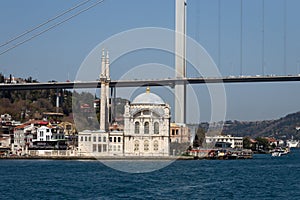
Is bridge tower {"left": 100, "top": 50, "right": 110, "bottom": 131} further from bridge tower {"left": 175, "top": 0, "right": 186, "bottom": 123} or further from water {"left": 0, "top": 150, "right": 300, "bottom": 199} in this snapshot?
water {"left": 0, "top": 150, "right": 300, "bottom": 199}

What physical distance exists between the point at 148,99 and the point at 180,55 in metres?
7.30

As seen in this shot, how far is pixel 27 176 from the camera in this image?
65.3 feet

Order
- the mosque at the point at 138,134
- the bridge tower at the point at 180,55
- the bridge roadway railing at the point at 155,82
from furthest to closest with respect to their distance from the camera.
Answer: the mosque at the point at 138,134 < the bridge roadway railing at the point at 155,82 < the bridge tower at the point at 180,55

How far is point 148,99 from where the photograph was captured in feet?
127

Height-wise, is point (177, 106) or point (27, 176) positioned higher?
point (177, 106)

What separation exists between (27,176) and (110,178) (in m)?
2.15

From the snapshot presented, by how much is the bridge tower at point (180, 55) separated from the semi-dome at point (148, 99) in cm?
647

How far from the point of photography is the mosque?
37.4m

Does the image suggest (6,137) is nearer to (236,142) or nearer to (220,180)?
(236,142)

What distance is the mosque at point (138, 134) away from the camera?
1473 inches

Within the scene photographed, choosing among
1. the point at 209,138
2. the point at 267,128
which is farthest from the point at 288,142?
the point at 209,138

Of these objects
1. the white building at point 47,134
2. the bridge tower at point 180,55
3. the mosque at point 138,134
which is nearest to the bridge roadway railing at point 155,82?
the bridge tower at point 180,55

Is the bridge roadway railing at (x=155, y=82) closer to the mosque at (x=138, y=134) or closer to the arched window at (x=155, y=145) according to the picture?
the mosque at (x=138, y=134)

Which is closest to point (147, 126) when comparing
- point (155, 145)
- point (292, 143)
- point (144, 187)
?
point (155, 145)
